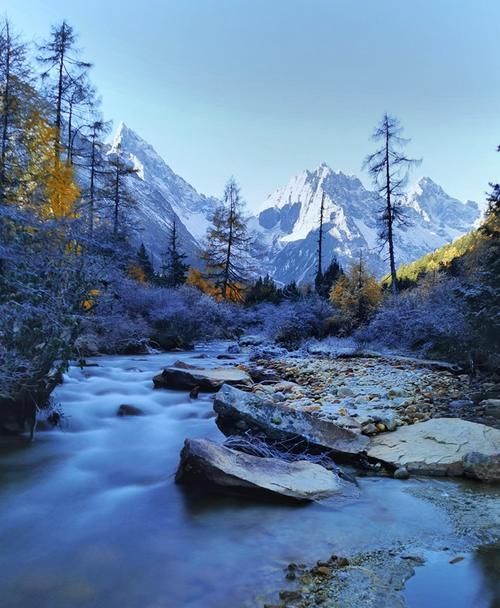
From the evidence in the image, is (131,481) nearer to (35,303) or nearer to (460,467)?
(35,303)

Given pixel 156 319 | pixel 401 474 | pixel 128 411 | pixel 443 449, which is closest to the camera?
pixel 401 474

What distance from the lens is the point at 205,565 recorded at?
3238 millimetres

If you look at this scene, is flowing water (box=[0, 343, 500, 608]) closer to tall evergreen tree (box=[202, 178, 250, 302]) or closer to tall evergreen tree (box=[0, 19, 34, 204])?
tall evergreen tree (box=[0, 19, 34, 204])

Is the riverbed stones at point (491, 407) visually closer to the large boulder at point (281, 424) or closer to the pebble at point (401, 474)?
the large boulder at point (281, 424)

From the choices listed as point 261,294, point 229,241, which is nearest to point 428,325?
point 229,241

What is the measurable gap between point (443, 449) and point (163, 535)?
3.23 meters

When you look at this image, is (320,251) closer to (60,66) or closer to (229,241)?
(229,241)

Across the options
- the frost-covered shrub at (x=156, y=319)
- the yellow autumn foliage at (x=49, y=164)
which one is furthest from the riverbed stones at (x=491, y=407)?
the yellow autumn foliage at (x=49, y=164)

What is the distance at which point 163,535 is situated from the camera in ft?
12.2

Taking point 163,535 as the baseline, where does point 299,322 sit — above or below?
above

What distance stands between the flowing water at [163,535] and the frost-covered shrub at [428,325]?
275 inches

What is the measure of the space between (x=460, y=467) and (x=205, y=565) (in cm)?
296

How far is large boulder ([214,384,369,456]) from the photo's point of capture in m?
5.34

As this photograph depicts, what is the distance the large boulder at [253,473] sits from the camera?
4.21 meters
